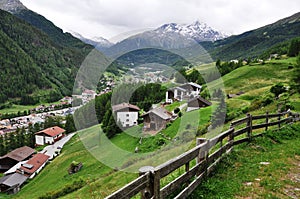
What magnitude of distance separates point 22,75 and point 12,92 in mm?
Answer: 24406

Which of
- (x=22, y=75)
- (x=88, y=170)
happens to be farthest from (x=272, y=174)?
(x=22, y=75)

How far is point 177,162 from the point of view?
5336mm

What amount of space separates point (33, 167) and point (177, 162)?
48127 millimetres

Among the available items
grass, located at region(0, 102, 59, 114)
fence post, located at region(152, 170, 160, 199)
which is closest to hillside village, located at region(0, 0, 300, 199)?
fence post, located at region(152, 170, 160, 199)

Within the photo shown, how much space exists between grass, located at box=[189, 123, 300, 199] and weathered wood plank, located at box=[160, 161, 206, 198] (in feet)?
1.44

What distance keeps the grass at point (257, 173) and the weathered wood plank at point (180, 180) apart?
44 centimetres

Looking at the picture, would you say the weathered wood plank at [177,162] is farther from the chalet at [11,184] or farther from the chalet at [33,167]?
the chalet at [33,167]

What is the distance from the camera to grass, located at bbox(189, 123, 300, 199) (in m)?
6.26

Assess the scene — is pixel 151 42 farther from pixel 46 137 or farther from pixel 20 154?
pixel 46 137

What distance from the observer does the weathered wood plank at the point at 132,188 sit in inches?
144

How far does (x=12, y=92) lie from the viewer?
153625 millimetres

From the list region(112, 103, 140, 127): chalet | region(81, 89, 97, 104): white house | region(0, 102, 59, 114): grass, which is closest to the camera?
region(112, 103, 140, 127): chalet

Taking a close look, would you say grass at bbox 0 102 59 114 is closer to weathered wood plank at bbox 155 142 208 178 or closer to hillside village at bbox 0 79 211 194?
hillside village at bbox 0 79 211 194

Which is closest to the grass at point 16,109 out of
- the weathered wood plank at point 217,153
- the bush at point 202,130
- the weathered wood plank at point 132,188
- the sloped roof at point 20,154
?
the sloped roof at point 20,154
